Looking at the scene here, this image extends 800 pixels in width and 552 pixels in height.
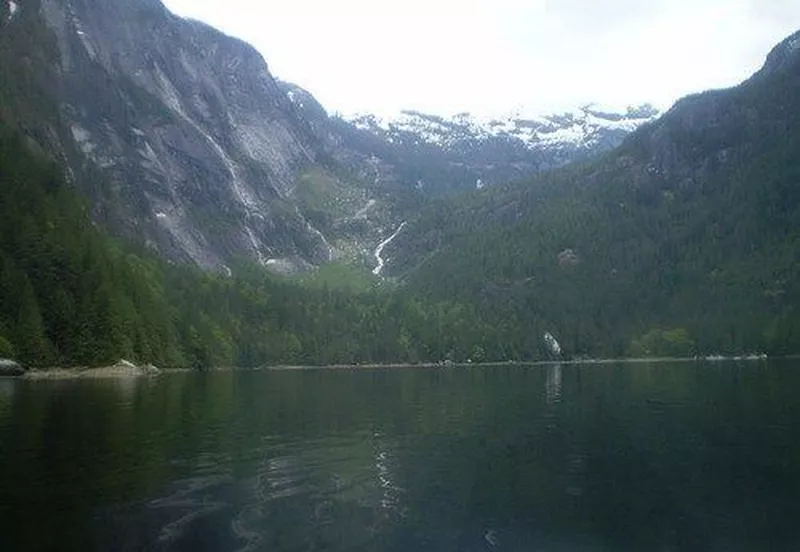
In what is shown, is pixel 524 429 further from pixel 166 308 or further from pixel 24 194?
pixel 166 308

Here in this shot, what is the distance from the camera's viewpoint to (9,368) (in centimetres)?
11831

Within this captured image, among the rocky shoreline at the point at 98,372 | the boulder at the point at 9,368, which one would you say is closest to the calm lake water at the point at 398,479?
the boulder at the point at 9,368

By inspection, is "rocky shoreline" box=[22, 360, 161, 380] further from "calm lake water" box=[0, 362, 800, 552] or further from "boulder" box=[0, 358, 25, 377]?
"calm lake water" box=[0, 362, 800, 552]

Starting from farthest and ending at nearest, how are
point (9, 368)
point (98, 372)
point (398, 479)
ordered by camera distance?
point (98, 372) → point (9, 368) → point (398, 479)

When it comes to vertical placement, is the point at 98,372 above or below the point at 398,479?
above

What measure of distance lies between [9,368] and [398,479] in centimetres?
9670

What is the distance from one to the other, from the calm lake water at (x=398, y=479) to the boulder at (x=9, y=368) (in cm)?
5201

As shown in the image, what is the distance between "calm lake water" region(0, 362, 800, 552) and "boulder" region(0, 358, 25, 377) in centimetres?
5201

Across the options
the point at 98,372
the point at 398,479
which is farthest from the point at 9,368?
the point at 398,479

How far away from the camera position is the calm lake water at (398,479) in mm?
27891

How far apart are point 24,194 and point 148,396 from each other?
274 feet

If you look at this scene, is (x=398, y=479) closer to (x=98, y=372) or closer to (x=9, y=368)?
(x=9, y=368)

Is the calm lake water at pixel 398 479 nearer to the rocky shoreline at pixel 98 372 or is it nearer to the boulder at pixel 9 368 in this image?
the boulder at pixel 9 368

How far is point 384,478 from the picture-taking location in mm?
39500
